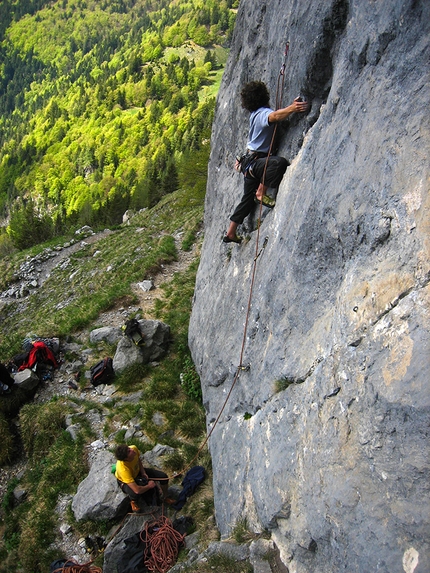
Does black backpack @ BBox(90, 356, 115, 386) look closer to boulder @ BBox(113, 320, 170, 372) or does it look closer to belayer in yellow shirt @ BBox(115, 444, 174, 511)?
boulder @ BBox(113, 320, 170, 372)

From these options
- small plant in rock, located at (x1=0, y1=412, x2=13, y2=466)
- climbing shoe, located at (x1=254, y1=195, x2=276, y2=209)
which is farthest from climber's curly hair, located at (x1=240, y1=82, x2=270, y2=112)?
small plant in rock, located at (x1=0, y1=412, x2=13, y2=466)

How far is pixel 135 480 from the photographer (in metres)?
8.15

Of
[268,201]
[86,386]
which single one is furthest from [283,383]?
[86,386]

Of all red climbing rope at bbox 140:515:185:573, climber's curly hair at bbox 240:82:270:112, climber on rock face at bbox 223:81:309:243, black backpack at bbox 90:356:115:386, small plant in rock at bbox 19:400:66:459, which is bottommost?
small plant in rock at bbox 19:400:66:459

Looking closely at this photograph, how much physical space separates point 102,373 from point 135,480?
5.50 metres

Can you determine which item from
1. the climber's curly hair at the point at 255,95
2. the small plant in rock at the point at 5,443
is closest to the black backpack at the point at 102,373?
the small plant in rock at the point at 5,443

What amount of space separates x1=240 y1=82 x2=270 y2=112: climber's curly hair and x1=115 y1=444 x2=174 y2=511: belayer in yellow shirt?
23.2 ft

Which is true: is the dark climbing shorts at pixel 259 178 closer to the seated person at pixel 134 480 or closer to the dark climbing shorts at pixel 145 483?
the seated person at pixel 134 480

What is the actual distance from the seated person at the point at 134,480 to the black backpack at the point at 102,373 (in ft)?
17.2

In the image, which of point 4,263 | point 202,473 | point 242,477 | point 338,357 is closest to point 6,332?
point 4,263

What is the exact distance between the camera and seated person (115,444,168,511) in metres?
7.86

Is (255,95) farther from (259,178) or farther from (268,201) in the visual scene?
(268,201)

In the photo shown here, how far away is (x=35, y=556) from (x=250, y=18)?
1275cm

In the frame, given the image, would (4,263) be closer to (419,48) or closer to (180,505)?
(180,505)
